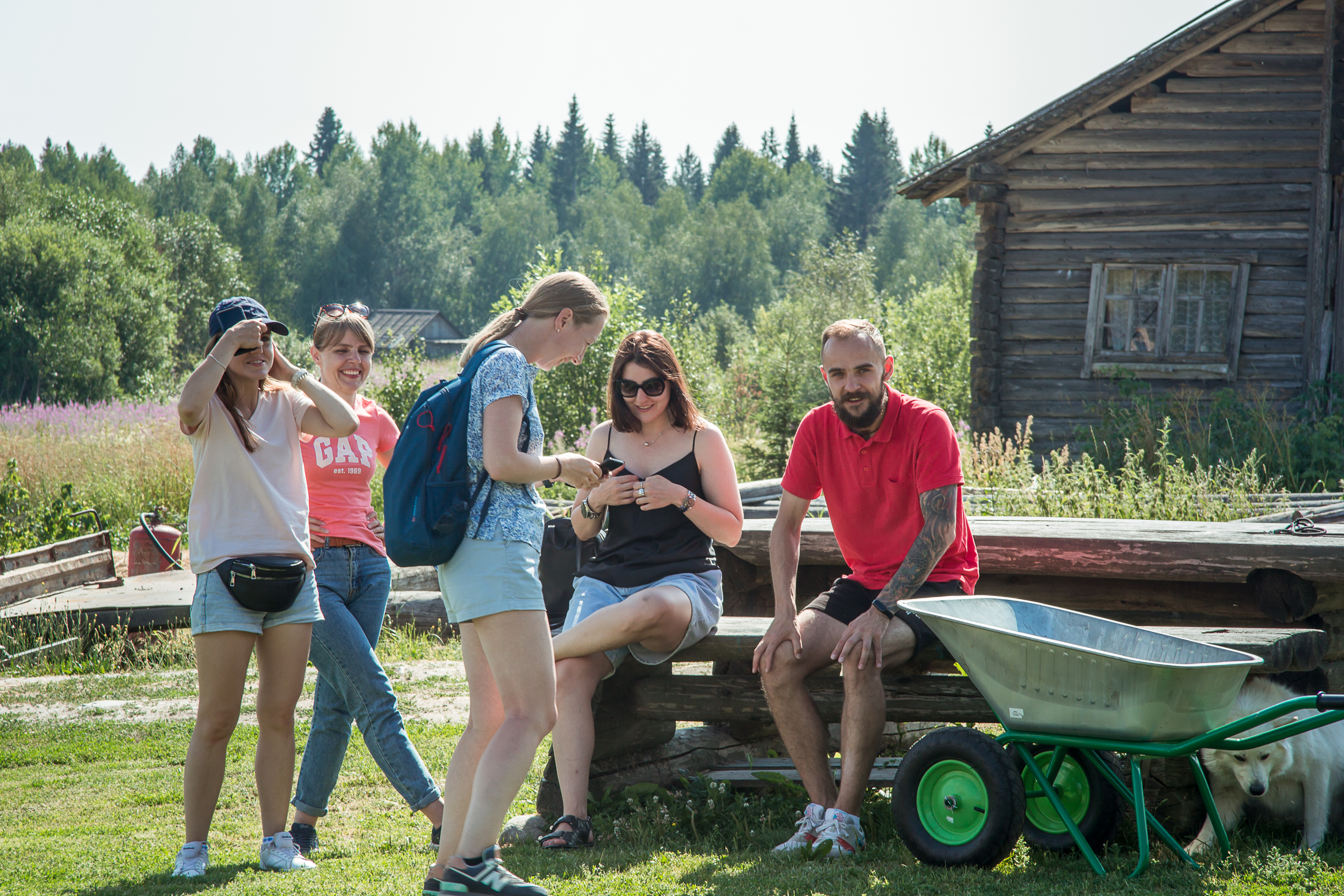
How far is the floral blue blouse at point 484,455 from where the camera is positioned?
290cm

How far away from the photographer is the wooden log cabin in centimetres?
1112

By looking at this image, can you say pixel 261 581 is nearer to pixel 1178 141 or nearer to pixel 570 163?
pixel 1178 141

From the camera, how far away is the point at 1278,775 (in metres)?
3.28

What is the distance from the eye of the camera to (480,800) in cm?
283

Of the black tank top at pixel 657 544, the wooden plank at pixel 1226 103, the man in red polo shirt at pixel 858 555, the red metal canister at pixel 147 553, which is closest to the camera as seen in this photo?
the man in red polo shirt at pixel 858 555

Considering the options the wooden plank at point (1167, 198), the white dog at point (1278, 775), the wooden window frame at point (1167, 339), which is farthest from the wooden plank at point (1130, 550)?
the wooden plank at point (1167, 198)

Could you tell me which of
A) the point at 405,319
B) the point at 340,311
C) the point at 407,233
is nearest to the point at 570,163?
the point at 407,233

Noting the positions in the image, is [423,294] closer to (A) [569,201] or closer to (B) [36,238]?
(A) [569,201]

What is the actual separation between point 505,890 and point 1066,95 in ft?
36.2

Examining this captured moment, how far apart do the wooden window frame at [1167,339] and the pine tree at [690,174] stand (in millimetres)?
100563

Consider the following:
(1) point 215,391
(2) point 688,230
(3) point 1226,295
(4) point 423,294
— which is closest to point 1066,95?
(3) point 1226,295

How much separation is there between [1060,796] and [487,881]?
173cm

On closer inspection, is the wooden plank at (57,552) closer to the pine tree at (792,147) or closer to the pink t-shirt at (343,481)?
the pink t-shirt at (343,481)

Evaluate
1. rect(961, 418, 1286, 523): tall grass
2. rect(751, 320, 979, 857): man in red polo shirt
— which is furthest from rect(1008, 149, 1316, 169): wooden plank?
rect(751, 320, 979, 857): man in red polo shirt
